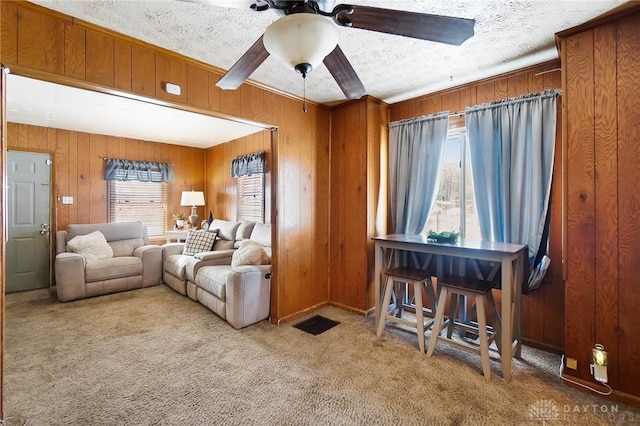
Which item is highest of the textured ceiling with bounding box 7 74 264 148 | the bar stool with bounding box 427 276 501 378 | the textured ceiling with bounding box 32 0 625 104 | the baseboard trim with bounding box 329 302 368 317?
the textured ceiling with bounding box 7 74 264 148

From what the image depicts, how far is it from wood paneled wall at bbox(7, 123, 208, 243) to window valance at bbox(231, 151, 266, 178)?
154 cm

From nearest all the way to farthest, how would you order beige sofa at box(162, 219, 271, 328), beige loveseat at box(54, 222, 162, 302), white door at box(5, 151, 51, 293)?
beige sofa at box(162, 219, 271, 328) < beige loveseat at box(54, 222, 162, 302) < white door at box(5, 151, 51, 293)

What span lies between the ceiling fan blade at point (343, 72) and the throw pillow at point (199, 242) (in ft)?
10.9

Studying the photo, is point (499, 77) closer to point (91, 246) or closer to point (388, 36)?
point (388, 36)

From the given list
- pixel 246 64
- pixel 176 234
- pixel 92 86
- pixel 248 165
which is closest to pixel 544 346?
pixel 246 64

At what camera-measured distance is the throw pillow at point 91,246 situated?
13.3 ft

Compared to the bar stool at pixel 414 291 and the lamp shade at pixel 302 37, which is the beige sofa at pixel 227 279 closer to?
the bar stool at pixel 414 291

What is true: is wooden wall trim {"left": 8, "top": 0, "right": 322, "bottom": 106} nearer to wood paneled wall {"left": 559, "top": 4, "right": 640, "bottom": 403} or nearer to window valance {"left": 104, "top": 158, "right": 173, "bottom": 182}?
wood paneled wall {"left": 559, "top": 4, "right": 640, "bottom": 403}

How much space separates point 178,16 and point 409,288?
3.26 m

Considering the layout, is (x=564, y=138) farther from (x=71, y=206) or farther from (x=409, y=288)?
(x=71, y=206)

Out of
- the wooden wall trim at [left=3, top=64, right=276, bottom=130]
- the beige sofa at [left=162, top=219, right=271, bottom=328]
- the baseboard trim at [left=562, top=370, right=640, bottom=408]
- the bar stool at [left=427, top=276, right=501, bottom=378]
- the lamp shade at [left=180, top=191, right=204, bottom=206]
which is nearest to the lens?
the wooden wall trim at [left=3, top=64, right=276, bottom=130]

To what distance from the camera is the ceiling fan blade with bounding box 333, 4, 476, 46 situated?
119 centimetres

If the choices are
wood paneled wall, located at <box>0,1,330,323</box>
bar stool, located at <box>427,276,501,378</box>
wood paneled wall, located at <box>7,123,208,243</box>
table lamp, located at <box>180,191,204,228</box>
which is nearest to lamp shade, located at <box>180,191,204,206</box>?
table lamp, located at <box>180,191,204,228</box>

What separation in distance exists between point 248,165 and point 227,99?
7.77 ft
